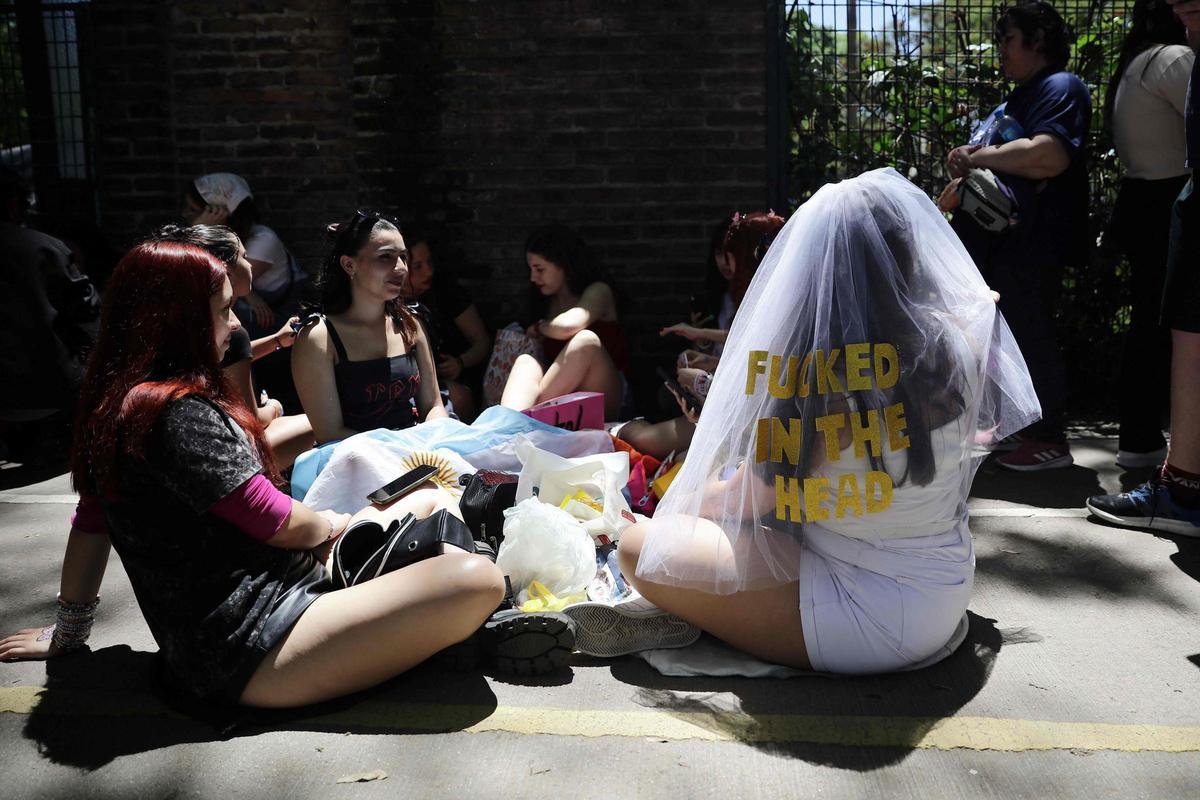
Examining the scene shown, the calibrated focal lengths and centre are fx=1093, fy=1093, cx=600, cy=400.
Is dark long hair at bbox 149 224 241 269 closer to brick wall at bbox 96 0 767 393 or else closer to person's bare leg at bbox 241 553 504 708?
person's bare leg at bbox 241 553 504 708

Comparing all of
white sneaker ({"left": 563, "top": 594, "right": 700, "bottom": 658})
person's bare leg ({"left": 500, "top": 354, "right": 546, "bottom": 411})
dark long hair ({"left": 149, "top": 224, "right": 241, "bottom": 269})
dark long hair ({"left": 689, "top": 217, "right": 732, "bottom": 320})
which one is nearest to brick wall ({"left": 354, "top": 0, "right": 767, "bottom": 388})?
dark long hair ({"left": 689, "top": 217, "right": 732, "bottom": 320})

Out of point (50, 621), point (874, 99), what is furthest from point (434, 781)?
point (874, 99)

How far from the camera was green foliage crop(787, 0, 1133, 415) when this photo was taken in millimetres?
6449

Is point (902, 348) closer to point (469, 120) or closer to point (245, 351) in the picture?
point (245, 351)

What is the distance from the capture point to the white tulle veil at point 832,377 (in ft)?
Answer: 9.43

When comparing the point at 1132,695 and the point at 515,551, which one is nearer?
the point at 1132,695

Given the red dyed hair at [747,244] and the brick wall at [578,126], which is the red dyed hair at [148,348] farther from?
the brick wall at [578,126]

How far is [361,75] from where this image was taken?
6.40m

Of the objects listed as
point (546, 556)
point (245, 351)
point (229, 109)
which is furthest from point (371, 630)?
point (229, 109)

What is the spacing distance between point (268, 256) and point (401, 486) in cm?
270

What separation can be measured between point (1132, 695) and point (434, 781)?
6.30 ft

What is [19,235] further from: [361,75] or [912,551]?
[912,551]

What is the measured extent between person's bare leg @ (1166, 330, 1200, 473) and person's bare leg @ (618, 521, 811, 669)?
2.07m

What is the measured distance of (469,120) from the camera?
21.1ft
